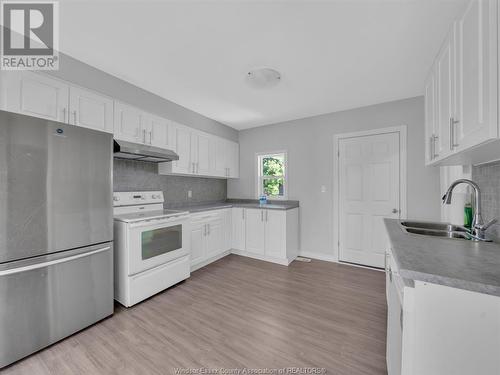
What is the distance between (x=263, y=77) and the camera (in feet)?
7.39

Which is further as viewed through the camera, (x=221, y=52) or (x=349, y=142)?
(x=349, y=142)

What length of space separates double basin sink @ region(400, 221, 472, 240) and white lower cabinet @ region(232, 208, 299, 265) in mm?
1634

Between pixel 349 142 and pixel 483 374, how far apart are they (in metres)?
2.98

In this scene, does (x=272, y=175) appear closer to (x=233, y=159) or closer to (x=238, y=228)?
(x=233, y=159)

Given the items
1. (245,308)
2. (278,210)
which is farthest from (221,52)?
(245,308)

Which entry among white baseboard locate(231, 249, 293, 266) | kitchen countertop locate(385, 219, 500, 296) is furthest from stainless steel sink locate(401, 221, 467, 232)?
white baseboard locate(231, 249, 293, 266)

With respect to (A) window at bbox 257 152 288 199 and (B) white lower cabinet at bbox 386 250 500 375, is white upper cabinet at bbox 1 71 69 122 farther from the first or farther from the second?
(A) window at bbox 257 152 288 199

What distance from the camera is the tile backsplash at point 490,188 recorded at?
1397 mm

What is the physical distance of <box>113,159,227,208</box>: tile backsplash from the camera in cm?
269

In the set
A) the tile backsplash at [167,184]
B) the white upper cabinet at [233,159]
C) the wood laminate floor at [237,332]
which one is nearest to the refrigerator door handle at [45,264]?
the wood laminate floor at [237,332]

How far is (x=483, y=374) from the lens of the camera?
30.4 inches

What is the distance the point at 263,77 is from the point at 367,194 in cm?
228

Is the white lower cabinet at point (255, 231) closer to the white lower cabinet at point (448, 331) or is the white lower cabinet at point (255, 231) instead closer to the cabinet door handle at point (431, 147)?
the cabinet door handle at point (431, 147)

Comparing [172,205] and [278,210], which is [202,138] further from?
[278,210]
